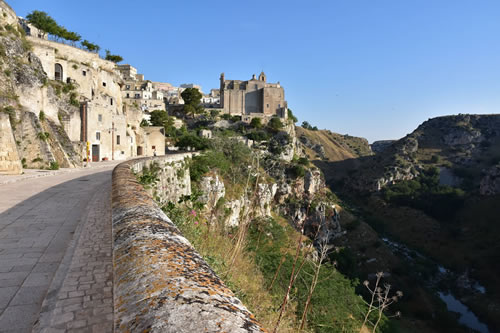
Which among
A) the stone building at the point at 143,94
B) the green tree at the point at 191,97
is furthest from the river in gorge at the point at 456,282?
the stone building at the point at 143,94

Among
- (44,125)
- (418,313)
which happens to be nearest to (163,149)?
(44,125)

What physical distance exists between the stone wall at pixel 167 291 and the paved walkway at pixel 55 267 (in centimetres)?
90

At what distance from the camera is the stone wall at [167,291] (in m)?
1.06

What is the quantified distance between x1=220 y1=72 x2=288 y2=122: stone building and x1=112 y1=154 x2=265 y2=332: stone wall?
2397 inches

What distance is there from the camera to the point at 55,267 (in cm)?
346

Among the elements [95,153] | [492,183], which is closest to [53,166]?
[95,153]

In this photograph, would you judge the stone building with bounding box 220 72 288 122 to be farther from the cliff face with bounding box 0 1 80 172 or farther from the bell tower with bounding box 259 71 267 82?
the cliff face with bounding box 0 1 80 172

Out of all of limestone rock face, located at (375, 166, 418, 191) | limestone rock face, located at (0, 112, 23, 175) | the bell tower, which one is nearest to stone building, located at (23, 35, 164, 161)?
limestone rock face, located at (0, 112, 23, 175)

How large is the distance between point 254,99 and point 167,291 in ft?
216

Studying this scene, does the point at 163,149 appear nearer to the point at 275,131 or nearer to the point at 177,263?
the point at 275,131

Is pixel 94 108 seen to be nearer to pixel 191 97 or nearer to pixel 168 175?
pixel 168 175

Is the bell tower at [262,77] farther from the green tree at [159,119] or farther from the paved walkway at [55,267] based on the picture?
the paved walkway at [55,267]

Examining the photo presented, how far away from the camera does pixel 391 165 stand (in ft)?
244

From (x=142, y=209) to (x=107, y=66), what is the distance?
1512 inches
